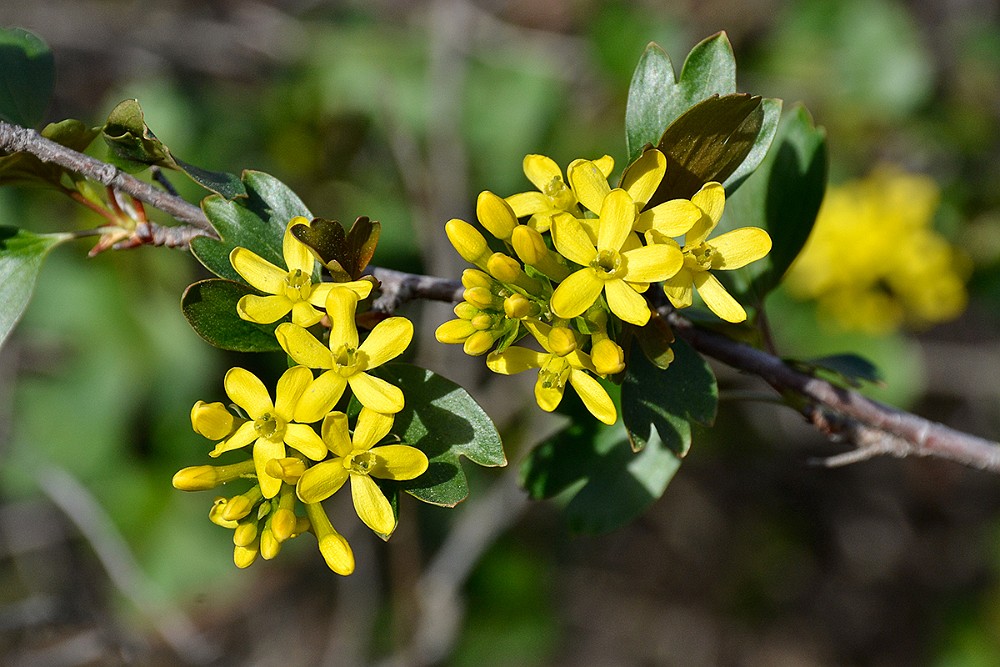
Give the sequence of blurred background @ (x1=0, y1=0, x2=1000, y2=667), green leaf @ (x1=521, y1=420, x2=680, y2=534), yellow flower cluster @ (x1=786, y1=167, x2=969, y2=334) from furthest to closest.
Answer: blurred background @ (x1=0, y1=0, x2=1000, y2=667) → yellow flower cluster @ (x1=786, y1=167, x2=969, y2=334) → green leaf @ (x1=521, y1=420, x2=680, y2=534)

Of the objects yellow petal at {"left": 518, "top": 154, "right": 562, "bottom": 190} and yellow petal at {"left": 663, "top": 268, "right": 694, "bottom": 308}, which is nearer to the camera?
yellow petal at {"left": 663, "top": 268, "right": 694, "bottom": 308}

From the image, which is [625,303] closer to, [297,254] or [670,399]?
[670,399]

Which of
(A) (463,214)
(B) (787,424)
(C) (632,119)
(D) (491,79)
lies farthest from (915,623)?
(C) (632,119)

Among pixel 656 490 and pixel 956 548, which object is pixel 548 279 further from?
pixel 956 548

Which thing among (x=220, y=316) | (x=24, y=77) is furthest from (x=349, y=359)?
(x=24, y=77)

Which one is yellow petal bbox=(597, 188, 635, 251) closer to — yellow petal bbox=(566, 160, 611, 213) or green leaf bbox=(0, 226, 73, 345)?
yellow petal bbox=(566, 160, 611, 213)

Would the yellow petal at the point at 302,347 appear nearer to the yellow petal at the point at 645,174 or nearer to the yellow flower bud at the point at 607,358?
the yellow flower bud at the point at 607,358

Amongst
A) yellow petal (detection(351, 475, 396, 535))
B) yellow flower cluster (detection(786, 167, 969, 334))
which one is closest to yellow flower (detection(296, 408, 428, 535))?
yellow petal (detection(351, 475, 396, 535))
